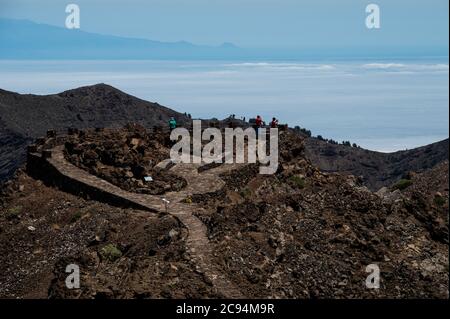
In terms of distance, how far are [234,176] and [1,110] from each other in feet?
282

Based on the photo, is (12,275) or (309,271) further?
(12,275)

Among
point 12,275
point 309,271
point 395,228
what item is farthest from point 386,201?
point 12,275

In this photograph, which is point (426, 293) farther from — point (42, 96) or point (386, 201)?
point (42, 96)

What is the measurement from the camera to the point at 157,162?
112 feet

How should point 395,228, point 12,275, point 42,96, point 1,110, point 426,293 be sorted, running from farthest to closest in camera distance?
1. point 42,96
2. point 1,110
3. point 12,275
4. point 395,228
5. point 426,293

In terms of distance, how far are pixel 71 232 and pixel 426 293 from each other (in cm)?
1311

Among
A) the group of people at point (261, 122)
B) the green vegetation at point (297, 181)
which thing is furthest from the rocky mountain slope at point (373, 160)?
the green vegetation at point (297, 181)

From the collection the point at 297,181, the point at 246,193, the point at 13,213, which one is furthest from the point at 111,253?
the point at 297,181

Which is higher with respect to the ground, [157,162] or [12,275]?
[157,162]

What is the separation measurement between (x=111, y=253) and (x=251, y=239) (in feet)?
15.2

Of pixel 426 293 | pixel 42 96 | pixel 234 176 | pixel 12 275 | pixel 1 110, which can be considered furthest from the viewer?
pixel 42 96

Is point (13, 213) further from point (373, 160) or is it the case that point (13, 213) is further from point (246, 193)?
point (373, 160)
